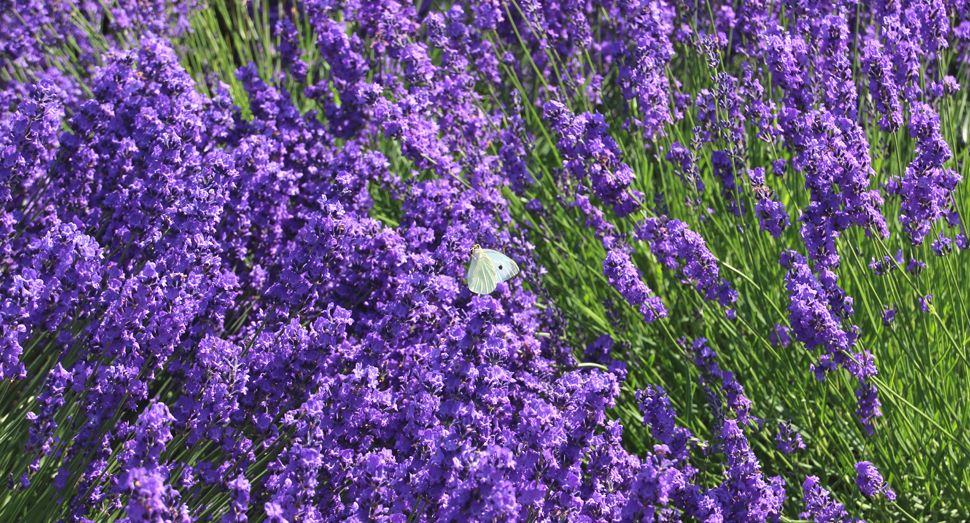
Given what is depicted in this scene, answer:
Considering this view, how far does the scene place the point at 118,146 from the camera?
108 inches

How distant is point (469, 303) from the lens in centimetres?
230

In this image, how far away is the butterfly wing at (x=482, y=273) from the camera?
90.0 inches

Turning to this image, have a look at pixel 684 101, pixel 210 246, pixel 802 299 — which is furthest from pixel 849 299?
pixel 210 246

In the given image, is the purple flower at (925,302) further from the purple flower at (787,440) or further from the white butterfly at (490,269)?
the white butterfly at (490,269)

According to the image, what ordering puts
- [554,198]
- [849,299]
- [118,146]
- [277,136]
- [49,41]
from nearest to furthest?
[849,299] → [118,146] → [277,136] → [554,198] → [49,41]

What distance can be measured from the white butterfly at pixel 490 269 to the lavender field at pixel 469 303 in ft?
0.04

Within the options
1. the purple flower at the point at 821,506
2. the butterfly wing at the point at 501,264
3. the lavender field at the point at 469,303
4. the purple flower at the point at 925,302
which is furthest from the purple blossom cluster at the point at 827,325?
the butterfly wing at the point at 501,264

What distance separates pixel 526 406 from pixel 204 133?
5.92ft

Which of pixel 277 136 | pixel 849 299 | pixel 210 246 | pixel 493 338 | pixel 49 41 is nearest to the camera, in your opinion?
pixel 493 338

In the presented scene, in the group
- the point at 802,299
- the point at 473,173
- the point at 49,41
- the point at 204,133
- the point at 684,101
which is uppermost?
the point at 684,101

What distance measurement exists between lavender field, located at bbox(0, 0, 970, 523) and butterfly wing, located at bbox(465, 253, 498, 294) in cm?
1

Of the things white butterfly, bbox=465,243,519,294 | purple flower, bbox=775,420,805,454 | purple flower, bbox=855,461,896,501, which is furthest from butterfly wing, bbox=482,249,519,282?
purple flower, bbox=855,461,896,501

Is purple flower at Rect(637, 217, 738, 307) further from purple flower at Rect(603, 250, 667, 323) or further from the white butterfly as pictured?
the white butterfly

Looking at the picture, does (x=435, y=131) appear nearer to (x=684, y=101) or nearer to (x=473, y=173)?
(x=473, y=173)
